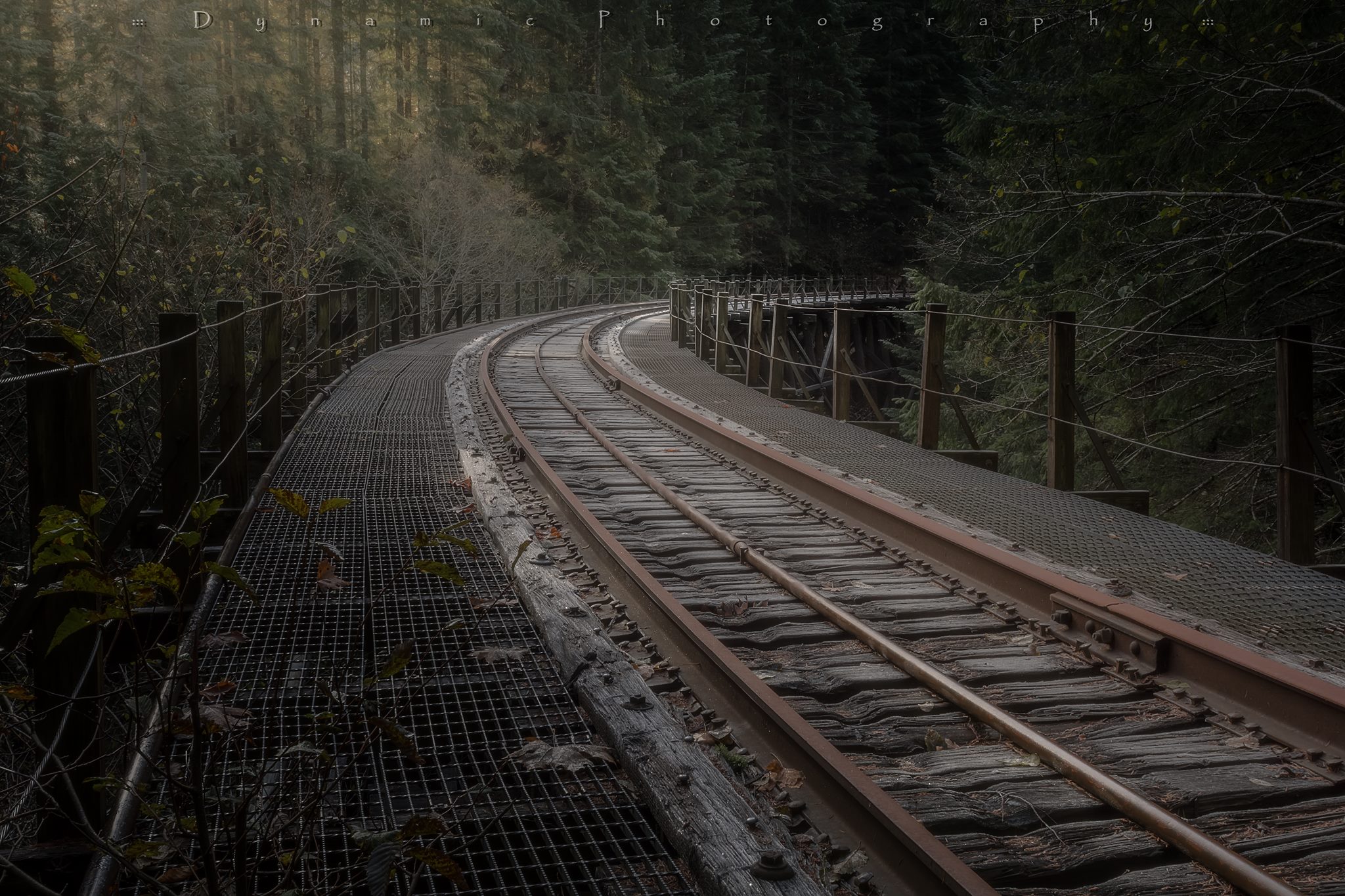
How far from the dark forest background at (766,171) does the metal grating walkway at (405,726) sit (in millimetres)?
1444

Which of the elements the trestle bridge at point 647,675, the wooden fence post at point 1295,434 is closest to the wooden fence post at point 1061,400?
the trestle bridge at point 647,675

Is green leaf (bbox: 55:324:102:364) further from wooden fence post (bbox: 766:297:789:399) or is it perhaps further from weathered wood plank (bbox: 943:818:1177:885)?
wooden fence post (bbox: 766:297:789:399)

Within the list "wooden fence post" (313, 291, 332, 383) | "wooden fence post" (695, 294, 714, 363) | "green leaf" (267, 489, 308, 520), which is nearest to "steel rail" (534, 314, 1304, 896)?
"green leaf" (267, 489, 308, 520)

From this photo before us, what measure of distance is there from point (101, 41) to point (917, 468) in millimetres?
Answer: 24468

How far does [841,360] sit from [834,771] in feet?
26.8

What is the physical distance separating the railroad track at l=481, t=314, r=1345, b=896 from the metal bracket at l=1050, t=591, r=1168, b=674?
0.08 meters

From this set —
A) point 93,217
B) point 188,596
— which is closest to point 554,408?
point 93,217

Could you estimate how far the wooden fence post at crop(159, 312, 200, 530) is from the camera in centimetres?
526

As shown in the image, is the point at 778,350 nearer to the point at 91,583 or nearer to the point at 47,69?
the point at 91,583

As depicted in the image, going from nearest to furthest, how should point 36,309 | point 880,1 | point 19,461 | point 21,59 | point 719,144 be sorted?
1. point 19,461
2. point 36,309
3. point 21,59
4. point 719,144
5. point 880,1

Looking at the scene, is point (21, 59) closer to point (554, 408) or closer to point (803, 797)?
point (554, 408)

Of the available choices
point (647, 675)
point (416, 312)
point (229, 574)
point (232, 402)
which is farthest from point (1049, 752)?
point (416, 312)

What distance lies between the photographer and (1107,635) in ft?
16.2

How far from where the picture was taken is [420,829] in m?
2.26
